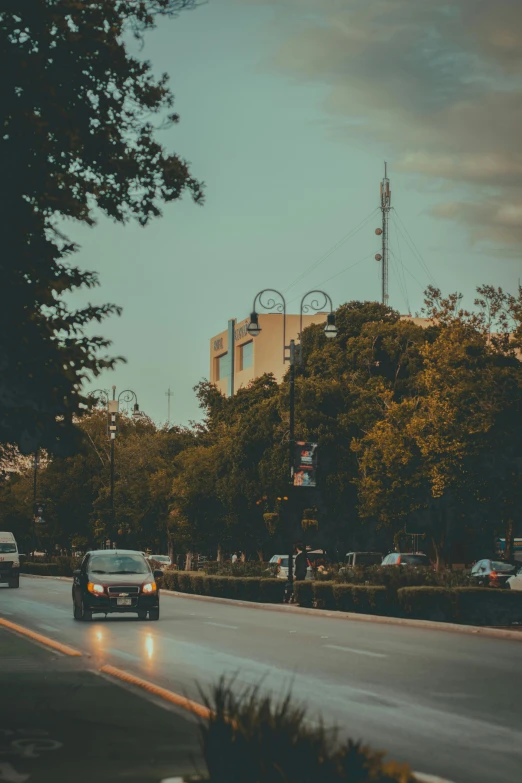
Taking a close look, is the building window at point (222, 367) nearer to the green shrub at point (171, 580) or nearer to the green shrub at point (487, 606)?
the green shrub at point (171, 580)

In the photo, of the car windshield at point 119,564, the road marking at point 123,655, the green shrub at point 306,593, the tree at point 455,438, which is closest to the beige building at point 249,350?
the tree at point 455,438

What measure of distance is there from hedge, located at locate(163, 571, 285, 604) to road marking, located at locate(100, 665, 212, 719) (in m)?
21.6

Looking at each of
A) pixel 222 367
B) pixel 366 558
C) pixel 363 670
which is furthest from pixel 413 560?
pixel 222 367

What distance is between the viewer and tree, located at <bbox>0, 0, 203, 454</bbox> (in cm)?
1234

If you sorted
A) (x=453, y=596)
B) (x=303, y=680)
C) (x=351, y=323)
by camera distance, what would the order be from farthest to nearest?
(x=351, y=323) → (x=453, y=596) → (x=303, y=680)

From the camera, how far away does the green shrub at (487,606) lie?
83.6 feet

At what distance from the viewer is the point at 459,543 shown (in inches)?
2864

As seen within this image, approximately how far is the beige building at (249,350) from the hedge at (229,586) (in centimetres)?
4846

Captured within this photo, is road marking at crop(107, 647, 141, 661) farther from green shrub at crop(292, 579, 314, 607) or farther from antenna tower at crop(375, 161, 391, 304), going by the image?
antenna tower at crop(375, 161, 391, 304)

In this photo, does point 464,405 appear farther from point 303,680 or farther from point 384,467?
point 303,680

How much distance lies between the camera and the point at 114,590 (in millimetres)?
28344

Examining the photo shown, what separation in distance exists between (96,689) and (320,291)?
25387 mm

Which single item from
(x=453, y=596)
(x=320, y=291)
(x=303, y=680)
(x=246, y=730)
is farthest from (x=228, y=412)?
(x=246, y=730)

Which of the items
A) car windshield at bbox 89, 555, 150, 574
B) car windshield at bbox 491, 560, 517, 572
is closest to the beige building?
car windshield at bbox 491, 560, 517, 572
